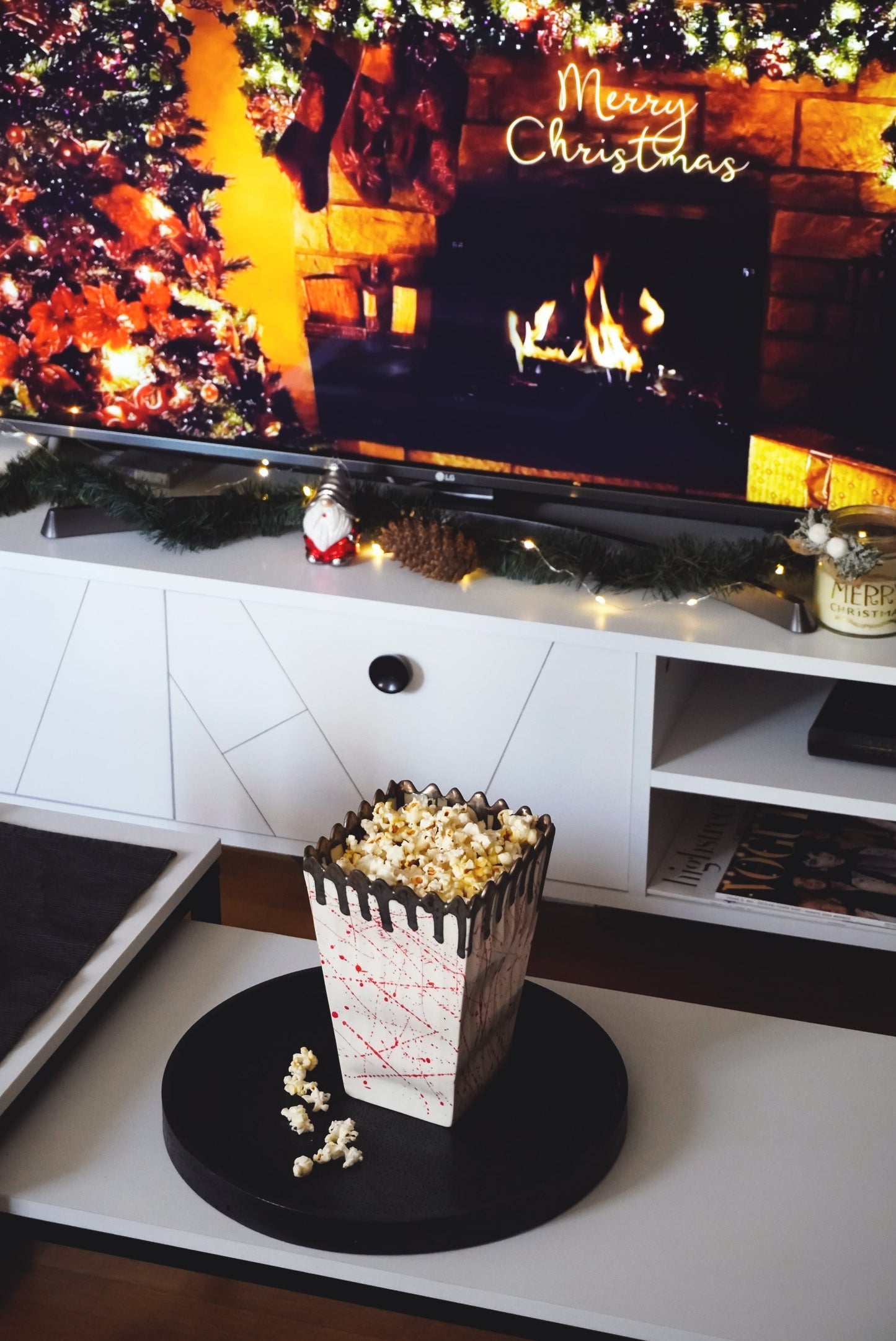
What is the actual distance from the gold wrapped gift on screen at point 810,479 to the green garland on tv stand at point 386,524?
0.07 m

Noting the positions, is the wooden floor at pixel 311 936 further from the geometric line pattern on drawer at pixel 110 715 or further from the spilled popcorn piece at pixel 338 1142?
the spilled popcorn piece at pixel 338 1142

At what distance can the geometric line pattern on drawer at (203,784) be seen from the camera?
2033 mm

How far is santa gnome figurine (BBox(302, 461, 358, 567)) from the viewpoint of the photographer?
194cm

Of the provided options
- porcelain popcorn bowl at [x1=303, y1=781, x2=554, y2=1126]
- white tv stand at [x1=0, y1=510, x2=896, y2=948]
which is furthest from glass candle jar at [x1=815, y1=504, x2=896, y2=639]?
porcelain popcorn bowl at [x1=303, y1=781, x2=554, y2=1126]

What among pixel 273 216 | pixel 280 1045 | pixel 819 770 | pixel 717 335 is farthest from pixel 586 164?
Answer: pixel 280 1045

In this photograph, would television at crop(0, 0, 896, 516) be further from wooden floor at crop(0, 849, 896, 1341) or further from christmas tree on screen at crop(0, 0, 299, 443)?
wooden floor at crop(0, 849, 896, 1341)

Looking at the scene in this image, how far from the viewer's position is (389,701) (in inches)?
75.4

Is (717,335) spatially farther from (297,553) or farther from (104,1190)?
(104,1190)

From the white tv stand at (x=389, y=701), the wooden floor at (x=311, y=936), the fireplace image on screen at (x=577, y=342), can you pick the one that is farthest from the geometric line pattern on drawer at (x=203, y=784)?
the fireplace image on screen at (x=577, y=342)

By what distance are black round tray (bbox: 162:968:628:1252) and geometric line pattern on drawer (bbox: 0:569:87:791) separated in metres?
0.95

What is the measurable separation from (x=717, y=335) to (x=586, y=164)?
→ 0.94 ft

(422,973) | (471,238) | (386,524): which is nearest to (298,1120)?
(422,973)

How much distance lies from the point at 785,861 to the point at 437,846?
952 mm

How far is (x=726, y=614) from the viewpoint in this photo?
181cm
